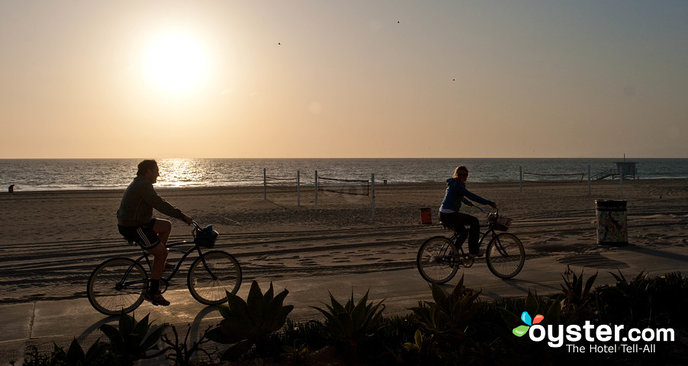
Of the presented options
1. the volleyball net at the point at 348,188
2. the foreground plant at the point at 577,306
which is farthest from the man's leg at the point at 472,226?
the volleyball net at the point at 348,188

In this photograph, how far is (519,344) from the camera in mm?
4473

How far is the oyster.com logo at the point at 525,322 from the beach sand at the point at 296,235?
17.6ft

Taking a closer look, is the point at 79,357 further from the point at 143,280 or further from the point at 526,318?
the point at 526,318

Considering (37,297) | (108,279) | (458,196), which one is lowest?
(37,297)

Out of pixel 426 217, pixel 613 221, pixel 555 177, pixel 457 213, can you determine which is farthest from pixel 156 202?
pixel 555 177

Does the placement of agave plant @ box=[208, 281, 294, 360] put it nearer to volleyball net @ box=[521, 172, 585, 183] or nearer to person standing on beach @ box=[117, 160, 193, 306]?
person standing on beach @ box=[117, 160, 193, 306]

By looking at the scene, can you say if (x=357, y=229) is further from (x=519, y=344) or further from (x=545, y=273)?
(x=519, y=344)

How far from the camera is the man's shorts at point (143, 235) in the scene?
22.3 feet

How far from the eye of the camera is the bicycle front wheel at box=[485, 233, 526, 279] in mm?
8844

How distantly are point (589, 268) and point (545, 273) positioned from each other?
2.71ft

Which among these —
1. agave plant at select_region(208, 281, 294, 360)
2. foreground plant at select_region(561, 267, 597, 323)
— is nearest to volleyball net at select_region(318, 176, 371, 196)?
foreground plant at select_region(561, 267, 597, 323)

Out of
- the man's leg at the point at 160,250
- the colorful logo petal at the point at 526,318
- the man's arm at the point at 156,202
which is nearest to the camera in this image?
the colorful logo petal at the point at 526,318

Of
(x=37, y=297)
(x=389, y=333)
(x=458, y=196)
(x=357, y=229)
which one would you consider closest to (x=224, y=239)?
(x=357, y=229)

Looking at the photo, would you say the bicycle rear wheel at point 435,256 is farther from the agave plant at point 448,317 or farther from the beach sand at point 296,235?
the agave plant at point 448,317
